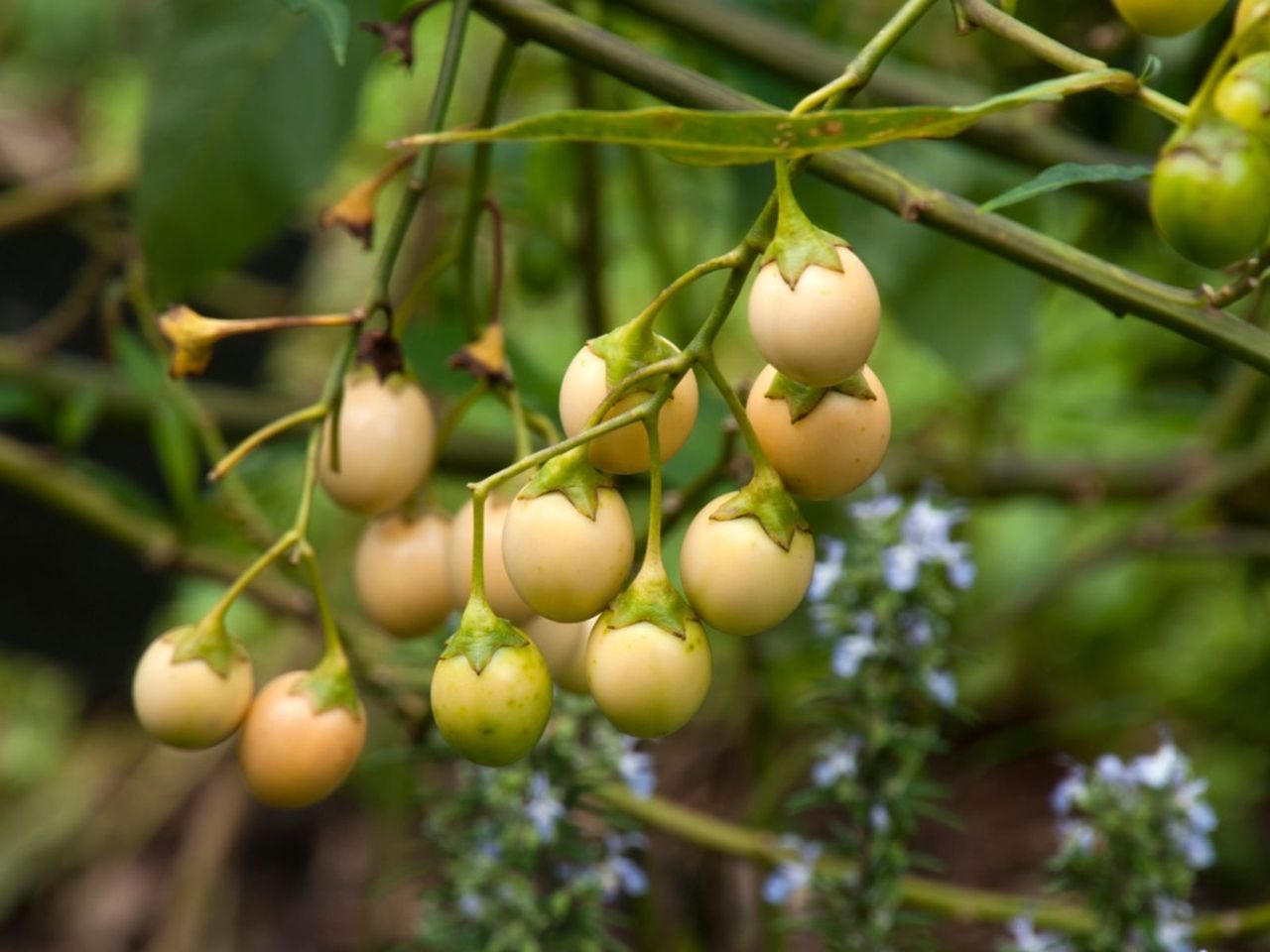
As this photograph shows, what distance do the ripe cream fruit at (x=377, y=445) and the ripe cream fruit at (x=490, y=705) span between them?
127mm

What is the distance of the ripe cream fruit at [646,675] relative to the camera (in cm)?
39

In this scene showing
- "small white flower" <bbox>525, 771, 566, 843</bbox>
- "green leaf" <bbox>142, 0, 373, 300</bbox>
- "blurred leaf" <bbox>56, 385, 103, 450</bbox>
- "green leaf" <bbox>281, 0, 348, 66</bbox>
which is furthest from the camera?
"blurred leaf" <bbox>56, 385, 103, 450</bbox>

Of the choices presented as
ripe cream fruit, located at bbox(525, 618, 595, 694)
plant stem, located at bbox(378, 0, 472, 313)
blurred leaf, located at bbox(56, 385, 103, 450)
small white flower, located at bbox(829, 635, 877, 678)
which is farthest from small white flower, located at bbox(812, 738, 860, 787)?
blurred leaf, located at bbox(56, 385, 103, 450)

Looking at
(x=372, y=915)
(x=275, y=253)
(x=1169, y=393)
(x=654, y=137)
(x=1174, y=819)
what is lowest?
(x=372, y=915)

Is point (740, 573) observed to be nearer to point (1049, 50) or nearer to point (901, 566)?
point (1049, 50)

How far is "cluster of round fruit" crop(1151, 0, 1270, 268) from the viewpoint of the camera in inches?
13.6

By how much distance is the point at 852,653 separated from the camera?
643 millimetres

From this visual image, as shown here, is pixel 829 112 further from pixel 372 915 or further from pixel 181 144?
pixel 372 915

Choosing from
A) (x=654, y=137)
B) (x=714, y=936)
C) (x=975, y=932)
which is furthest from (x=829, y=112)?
(x=975, y=932)

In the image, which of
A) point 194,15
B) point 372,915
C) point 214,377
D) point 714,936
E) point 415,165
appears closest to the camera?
point 415,165

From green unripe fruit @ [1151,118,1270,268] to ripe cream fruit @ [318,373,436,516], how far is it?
261 millimetres

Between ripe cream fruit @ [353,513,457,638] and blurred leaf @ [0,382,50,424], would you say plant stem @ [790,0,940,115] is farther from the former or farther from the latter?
blurred leaf @ [0,382,50,424]

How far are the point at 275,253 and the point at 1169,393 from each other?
1.18 meters

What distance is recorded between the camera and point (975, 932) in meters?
1.08
